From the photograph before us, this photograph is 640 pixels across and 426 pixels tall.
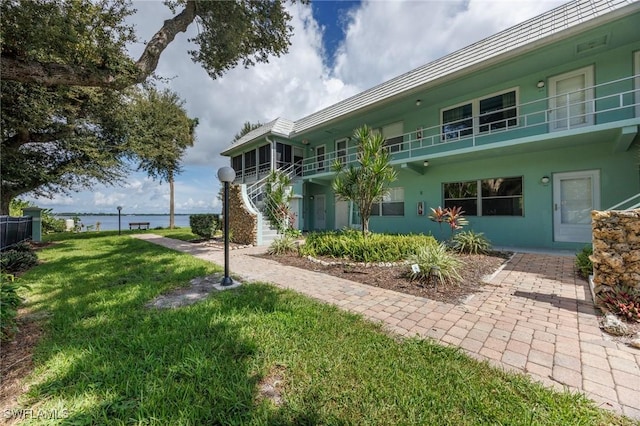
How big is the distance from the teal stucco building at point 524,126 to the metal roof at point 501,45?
48mm

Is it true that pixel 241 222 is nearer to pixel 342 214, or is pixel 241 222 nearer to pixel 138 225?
pixel 342 214

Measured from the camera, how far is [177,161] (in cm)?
1989

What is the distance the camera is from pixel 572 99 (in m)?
8.34

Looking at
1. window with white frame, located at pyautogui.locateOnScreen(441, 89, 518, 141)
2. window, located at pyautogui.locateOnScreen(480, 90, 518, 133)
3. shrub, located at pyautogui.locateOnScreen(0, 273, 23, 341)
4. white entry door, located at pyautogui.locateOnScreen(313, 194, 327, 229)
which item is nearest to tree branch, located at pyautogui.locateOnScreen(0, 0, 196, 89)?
shrub, located at pyautogui.locateOnScreen(0, 273, 23, 341)

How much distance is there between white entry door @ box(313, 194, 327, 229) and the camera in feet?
54.0

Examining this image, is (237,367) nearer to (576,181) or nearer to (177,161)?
(576,181)

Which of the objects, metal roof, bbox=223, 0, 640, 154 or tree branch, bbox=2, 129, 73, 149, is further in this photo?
tree branch, bbox=2, 129, 73, 149

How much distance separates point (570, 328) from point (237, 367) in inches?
161

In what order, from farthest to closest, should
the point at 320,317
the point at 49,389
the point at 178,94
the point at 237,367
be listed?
the point at 178,94 → the point at 320,317 → the point at 237,367 → the point at 49,389

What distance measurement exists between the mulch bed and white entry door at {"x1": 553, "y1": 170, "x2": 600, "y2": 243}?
256cm

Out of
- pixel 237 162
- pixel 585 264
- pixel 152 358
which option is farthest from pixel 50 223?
pixel 585 264

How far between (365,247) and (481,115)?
7232mm

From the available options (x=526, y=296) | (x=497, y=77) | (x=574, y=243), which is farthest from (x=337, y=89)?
(x=526, y=296)

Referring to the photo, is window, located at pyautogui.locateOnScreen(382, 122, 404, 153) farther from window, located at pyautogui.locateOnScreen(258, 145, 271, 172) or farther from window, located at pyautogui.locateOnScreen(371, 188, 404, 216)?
window, located at pyautogui.locateOnScreen(258, 145, 271, 172)
